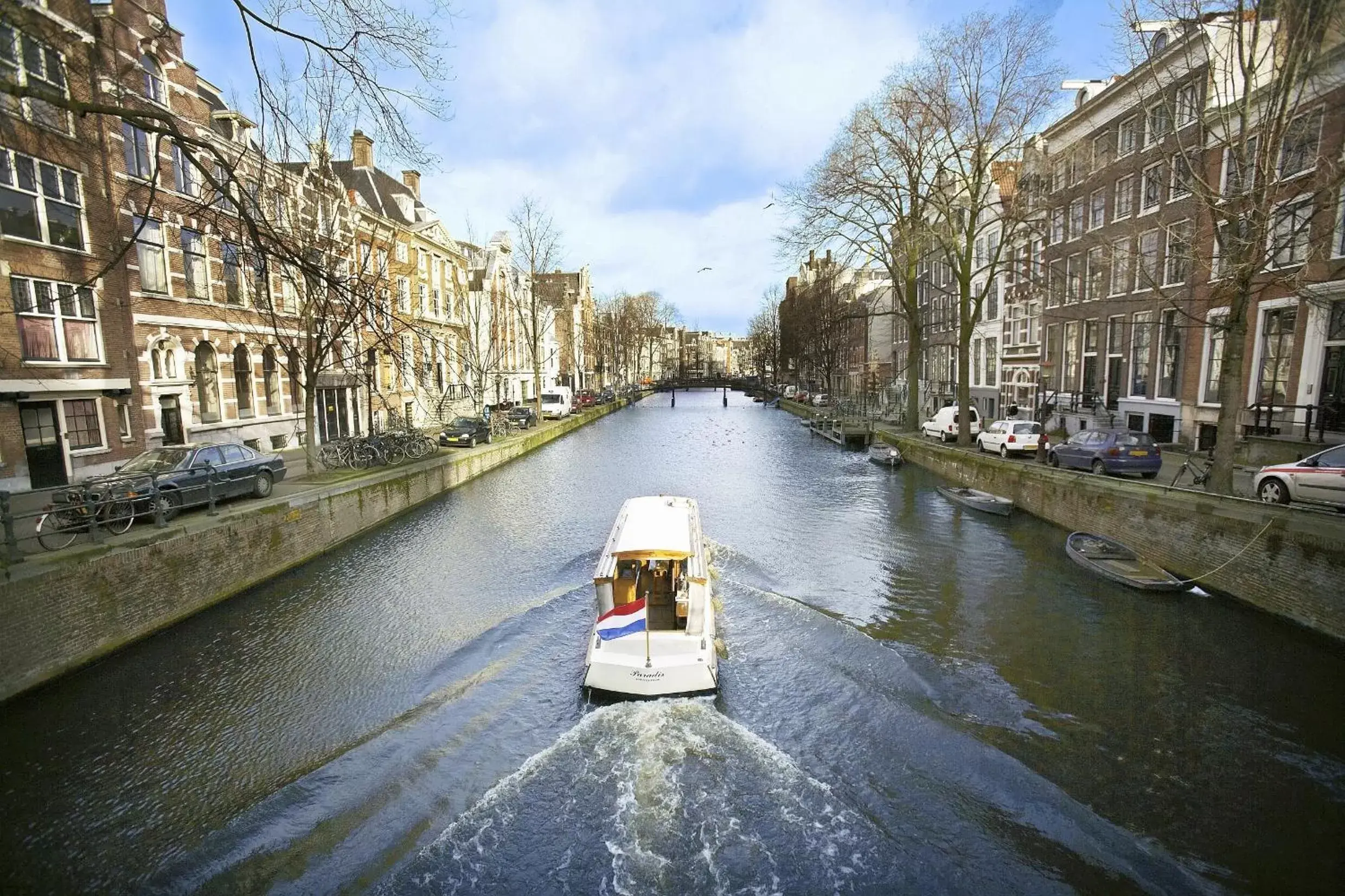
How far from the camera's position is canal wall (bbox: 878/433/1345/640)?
10547mm

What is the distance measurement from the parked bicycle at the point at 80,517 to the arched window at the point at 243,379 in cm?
1405

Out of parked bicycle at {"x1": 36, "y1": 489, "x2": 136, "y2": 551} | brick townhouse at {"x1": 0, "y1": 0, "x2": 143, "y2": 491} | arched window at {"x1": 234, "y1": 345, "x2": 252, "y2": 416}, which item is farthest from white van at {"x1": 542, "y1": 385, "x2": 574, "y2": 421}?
parked bicycle at {"x1": 36, "y1": 489, "x2": 136, "y2": 551}

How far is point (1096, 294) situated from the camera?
2866 cm

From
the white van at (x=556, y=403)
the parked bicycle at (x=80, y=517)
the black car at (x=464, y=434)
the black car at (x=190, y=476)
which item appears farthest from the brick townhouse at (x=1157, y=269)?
the white van at (x=556, y=403)

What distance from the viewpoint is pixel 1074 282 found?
31266mm

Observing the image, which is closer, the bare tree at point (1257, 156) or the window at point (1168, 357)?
the bare tree at point (1257, 156)

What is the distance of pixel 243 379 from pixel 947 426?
30671mm

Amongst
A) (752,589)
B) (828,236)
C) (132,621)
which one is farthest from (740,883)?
(828,236)

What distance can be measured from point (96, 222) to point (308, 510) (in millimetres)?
10851

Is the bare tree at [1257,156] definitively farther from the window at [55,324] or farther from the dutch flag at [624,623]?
the window at [55,324]

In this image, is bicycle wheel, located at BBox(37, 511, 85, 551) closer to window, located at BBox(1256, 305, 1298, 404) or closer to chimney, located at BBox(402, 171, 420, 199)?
window, located at BBox(1256, 305, 1298, 404)

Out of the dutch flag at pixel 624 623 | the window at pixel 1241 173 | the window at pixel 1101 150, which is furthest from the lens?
the window at pixel 1101 150

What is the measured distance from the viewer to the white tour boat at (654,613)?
9.07 m

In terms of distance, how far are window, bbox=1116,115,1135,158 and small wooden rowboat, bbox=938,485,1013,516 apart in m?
15.3
